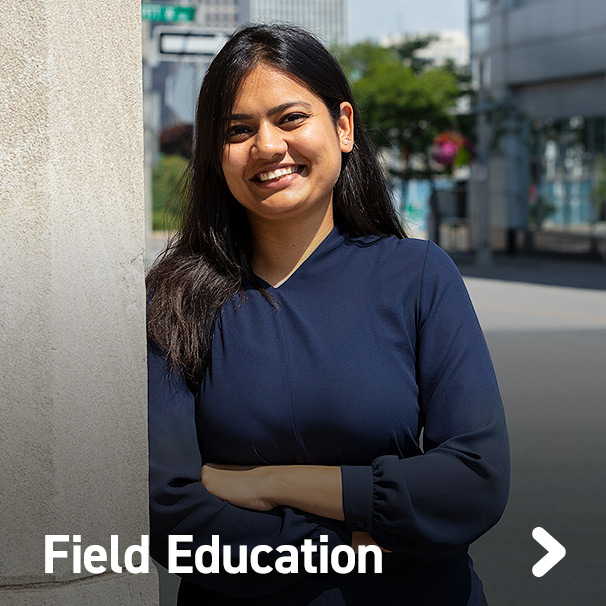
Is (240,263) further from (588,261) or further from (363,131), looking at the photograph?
(588,261)

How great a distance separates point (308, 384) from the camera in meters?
2.09

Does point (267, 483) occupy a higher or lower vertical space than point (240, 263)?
lower

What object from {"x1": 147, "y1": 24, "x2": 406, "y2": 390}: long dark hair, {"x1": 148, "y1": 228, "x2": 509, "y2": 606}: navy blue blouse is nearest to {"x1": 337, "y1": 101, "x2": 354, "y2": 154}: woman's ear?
{"x1": 147, "y1": 24, "x2": 406, "y2": 390}: long dark hair

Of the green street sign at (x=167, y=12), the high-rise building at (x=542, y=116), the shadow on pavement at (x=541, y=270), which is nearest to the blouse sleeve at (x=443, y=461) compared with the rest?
the green street sign at (x=167, y=12)

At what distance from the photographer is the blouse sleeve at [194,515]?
6.80ft

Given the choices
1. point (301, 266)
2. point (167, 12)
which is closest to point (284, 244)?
point (301, 266)

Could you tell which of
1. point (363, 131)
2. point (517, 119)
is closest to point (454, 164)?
point (517, 119)

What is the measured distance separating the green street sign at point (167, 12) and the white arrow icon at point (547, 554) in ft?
30.7

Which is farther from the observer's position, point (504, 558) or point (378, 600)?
point (504, 558)

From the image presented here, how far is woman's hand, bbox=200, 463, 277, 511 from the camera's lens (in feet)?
6.93

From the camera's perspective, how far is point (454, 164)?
30969 mm

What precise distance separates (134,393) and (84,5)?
2.17 ft

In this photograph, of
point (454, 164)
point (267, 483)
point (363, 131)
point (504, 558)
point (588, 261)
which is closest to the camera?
point (267, 483)

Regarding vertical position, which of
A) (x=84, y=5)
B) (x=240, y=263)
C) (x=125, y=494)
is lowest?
(x=125, y=494)
